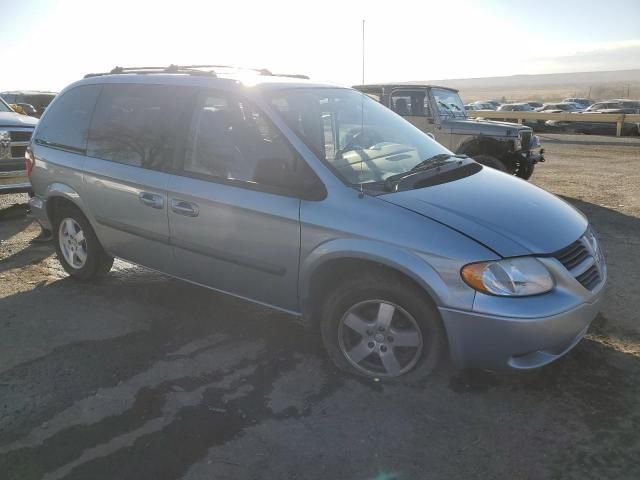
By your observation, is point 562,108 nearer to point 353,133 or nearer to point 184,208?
A: point 353,133

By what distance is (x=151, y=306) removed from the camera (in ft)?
14.4

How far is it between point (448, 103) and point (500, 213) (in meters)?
7.44

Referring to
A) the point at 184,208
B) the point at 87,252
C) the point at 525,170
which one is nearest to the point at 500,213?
the point at 184,208

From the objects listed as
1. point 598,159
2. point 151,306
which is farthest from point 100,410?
point 598,159

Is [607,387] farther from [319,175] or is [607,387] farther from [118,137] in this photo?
[118,137]

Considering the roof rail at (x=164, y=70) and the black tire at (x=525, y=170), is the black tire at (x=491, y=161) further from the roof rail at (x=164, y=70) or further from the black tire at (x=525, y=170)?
the roof rail at (x=164, y=70)

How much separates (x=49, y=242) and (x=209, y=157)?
11.6 ft

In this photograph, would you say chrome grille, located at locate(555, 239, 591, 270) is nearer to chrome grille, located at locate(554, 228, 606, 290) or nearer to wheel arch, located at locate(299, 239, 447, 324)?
chrome grille, located at locate(554, 228, 606, 290)

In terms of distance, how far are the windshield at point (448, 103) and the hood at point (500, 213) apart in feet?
21.3

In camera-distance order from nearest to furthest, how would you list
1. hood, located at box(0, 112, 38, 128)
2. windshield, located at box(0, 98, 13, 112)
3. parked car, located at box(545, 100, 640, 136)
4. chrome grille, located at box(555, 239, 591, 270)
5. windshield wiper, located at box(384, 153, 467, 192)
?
1. chrome grille, located at box(555, 239, 591, 270)
2. windshield wiper, located at box(384, 153, 467, 192)
3. hood, located at box(0, 112, 38, 128)
4. windshield, located at box(0, 98, 13, 112)
5. parked car, located at box(545, 100, 640, 136)

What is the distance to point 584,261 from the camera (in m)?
3.10

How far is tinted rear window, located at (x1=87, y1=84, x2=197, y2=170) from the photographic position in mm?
3789

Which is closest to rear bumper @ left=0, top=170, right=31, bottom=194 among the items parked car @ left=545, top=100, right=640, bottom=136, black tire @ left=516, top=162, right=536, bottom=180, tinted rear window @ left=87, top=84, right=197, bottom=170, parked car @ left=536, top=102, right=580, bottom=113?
tinted rear window @ left=87, top=84, right=197, bottom=170

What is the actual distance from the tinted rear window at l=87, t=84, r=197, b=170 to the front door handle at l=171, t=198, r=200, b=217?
27 cm
